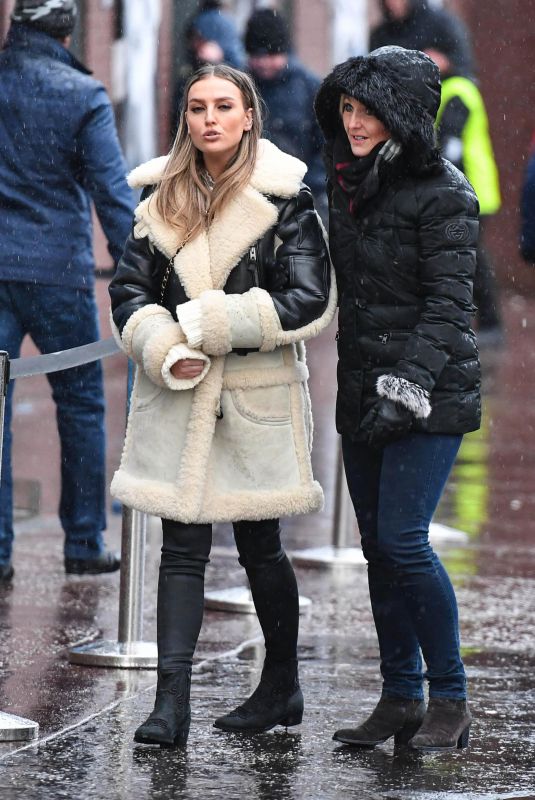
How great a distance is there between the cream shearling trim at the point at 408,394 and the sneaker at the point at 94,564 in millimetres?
2974

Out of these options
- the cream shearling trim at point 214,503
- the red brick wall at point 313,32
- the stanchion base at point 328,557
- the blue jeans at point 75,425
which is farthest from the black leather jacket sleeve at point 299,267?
the red brick wall at point 313,32

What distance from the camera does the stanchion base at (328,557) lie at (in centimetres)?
837

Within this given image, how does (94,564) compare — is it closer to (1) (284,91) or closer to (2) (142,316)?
(2) (142,316)

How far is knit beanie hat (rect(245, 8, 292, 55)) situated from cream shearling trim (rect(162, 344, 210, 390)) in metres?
8.40

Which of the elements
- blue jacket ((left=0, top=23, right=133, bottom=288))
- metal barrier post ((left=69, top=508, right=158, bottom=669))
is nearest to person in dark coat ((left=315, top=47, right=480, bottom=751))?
metal barrier post ((left=69, top=508, right=158, bottom=669))

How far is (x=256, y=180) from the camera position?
5.38 m

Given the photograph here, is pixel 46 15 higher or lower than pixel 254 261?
higher

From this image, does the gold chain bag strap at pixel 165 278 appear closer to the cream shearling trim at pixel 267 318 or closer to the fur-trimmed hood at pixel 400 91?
the cream shearling trim at pixel 267 318

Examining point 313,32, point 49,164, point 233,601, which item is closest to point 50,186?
point 49,164

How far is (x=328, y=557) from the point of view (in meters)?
8.45

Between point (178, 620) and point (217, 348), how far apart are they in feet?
2.53

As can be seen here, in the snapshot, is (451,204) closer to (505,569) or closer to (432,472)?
(432,472)

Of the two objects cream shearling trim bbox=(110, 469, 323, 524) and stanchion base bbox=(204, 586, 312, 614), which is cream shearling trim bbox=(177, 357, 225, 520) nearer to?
cream shearling trim bbox=(110, 469, 323, 524)

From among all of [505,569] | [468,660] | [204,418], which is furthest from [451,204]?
[505,569]
